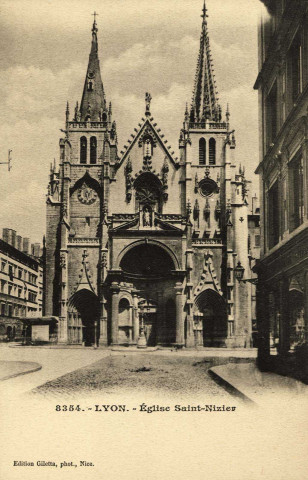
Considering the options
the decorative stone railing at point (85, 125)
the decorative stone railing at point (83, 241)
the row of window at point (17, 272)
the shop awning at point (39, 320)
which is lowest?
the shop awning at point (39, 320)

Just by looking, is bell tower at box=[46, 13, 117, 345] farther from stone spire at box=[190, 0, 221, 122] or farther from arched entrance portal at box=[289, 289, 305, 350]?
arched entrance portal at box=[289, 289, 305, 350]

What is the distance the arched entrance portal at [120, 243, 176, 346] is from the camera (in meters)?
40.1

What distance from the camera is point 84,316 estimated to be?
4072 cm

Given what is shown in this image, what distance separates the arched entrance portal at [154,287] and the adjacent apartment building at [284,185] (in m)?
21.6

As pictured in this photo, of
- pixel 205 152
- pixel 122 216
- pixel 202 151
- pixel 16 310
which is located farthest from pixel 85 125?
pixel 16 310

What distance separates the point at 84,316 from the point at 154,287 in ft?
18.5

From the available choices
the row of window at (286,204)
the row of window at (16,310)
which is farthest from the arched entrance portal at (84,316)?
the row of window at (286,204)

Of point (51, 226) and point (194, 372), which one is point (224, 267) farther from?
point (194, 372)

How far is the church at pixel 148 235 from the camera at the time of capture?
3953cm

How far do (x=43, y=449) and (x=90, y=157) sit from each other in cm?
3366

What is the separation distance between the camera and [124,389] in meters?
13.0

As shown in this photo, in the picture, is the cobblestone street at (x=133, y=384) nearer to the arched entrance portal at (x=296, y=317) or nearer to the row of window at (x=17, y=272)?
the arched entrance portal at (x=296, y=317)

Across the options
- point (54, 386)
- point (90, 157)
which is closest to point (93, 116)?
point (90, 157)

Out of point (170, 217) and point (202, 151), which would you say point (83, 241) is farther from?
point (202, 151)
